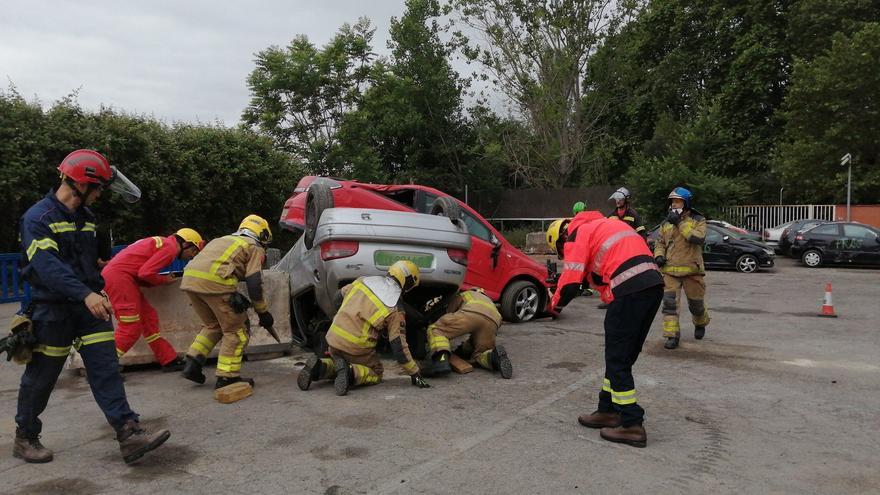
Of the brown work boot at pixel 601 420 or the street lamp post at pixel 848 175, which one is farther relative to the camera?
the street lamp post at pixel 848 175

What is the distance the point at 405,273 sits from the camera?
18.5 ft

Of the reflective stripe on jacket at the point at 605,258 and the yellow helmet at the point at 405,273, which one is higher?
the reflective stripe on jacket at the point at 605,258

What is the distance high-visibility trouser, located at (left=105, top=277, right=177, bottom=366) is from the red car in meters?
2.35

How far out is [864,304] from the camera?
10805 millimetres

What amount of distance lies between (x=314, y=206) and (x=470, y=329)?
214 centimetres

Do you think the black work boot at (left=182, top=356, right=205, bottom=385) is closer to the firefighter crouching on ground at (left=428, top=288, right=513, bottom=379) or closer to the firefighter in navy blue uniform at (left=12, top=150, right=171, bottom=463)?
the firefighter in navy blue uniform at (left=12, top=150, right=171, bottom=463)

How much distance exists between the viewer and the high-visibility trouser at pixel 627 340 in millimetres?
4262

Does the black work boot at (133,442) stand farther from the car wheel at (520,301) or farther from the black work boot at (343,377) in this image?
the car wheel at (520,301)

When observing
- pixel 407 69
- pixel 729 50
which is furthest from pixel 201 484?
pixel 729 50

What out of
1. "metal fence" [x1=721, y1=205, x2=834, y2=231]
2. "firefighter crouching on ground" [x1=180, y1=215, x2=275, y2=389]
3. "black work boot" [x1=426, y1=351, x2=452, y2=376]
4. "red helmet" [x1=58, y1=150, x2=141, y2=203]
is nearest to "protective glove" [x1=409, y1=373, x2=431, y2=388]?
"black work boot" [x1=426, y1=351, x2=452, y2=376]

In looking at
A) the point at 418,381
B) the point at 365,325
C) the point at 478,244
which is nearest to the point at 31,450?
the point at 365,325

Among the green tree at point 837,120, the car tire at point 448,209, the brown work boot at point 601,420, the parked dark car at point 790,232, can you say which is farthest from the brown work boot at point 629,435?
the green tree at point 837,120

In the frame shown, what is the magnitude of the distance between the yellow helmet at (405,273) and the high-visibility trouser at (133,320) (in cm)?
240

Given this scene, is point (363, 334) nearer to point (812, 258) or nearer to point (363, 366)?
point (363, 366)
